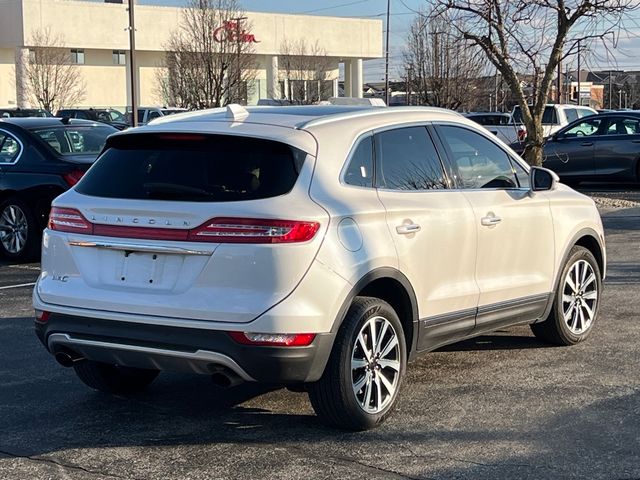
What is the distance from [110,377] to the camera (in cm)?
619

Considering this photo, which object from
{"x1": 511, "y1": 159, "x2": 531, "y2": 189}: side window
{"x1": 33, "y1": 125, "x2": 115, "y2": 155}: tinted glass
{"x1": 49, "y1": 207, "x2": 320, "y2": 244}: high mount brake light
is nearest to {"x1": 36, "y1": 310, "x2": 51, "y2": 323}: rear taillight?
{"x1": 49, "y1": 207, "x2": 320, "y2": 244}: high mount brake light

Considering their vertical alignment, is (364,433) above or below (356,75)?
below

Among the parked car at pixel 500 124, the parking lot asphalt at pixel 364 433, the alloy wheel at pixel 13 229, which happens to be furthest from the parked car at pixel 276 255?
the parked car at pixel 500 124

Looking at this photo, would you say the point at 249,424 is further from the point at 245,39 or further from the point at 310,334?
the point at 245,39

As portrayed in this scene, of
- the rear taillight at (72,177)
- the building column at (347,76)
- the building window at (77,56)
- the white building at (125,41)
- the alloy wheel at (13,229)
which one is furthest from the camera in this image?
the building column at (347,76)

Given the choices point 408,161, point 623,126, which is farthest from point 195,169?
point 623,126

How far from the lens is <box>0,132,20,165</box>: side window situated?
12.4 meters

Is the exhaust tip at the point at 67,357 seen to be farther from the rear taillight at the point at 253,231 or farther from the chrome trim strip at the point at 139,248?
the rear taillight at the point at 253,231

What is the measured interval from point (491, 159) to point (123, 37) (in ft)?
183

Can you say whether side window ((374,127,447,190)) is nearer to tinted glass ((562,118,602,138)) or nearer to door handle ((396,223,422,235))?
door handle ((396,223,422,235))

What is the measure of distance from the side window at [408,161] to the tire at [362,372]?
80 cm

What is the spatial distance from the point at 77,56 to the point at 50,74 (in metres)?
6.38

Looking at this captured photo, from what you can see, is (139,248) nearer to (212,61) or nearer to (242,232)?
(242,232)

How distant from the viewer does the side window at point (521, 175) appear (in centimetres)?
700
